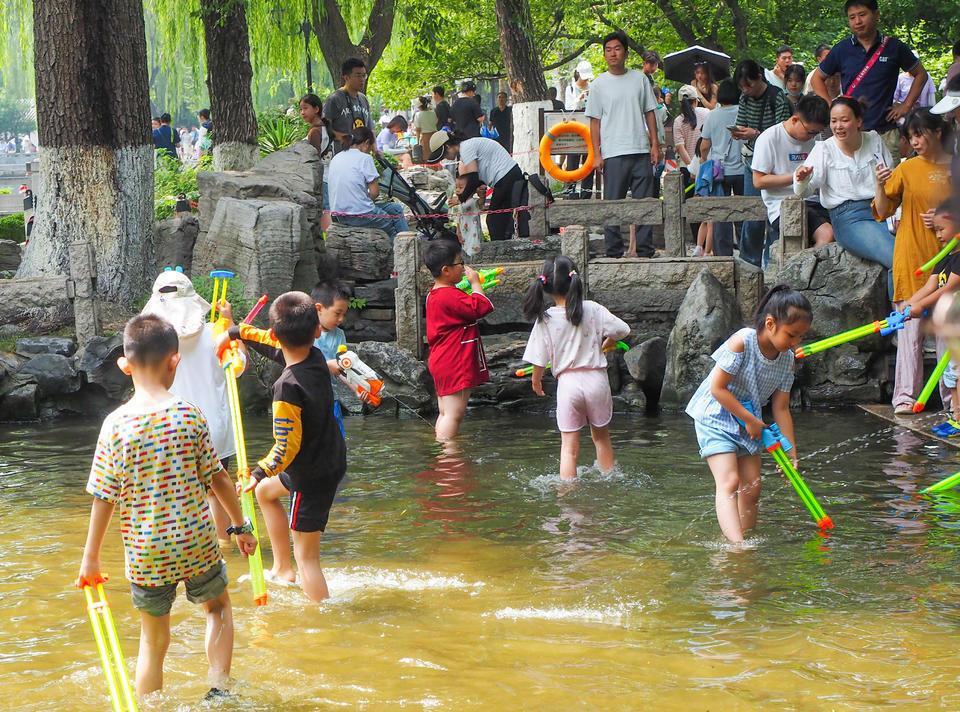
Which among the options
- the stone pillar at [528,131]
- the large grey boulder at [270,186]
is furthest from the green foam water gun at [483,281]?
the stone pillar at [528,131]

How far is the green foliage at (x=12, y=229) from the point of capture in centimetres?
1948

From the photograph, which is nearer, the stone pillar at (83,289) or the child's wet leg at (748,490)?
the child's wet leg at (748,490)

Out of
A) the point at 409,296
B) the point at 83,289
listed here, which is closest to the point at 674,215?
the point at 409,296

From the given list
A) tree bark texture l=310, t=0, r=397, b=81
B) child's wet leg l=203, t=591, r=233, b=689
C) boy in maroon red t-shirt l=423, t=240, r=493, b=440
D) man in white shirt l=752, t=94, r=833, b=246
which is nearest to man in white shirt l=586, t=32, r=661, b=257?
man in white shirt l=752, t=94, r=833, b=246

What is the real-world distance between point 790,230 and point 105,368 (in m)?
6.90

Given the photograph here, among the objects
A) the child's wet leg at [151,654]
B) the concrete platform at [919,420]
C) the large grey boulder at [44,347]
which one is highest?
the large grey boulder at [44,347]

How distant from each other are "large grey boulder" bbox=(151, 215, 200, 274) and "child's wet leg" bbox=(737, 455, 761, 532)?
8669 mm

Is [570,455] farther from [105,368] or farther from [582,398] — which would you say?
[105,368]

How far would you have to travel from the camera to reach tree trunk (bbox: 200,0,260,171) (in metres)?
16.4

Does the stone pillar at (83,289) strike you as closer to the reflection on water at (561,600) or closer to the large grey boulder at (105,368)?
the large grey boulder at (105,368)

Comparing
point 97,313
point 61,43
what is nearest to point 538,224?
point 97,313

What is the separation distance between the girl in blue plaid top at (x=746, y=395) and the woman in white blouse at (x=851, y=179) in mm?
4376

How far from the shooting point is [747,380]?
19.7ft

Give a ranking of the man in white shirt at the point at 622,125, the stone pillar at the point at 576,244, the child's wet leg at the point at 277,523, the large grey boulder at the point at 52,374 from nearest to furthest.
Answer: the child's wet leg at the point at 277,523 → the large grey boulder at the point at 52,374 → the stone pillar at the point at 576,244 → the man in white shirt at the point at 622,125
